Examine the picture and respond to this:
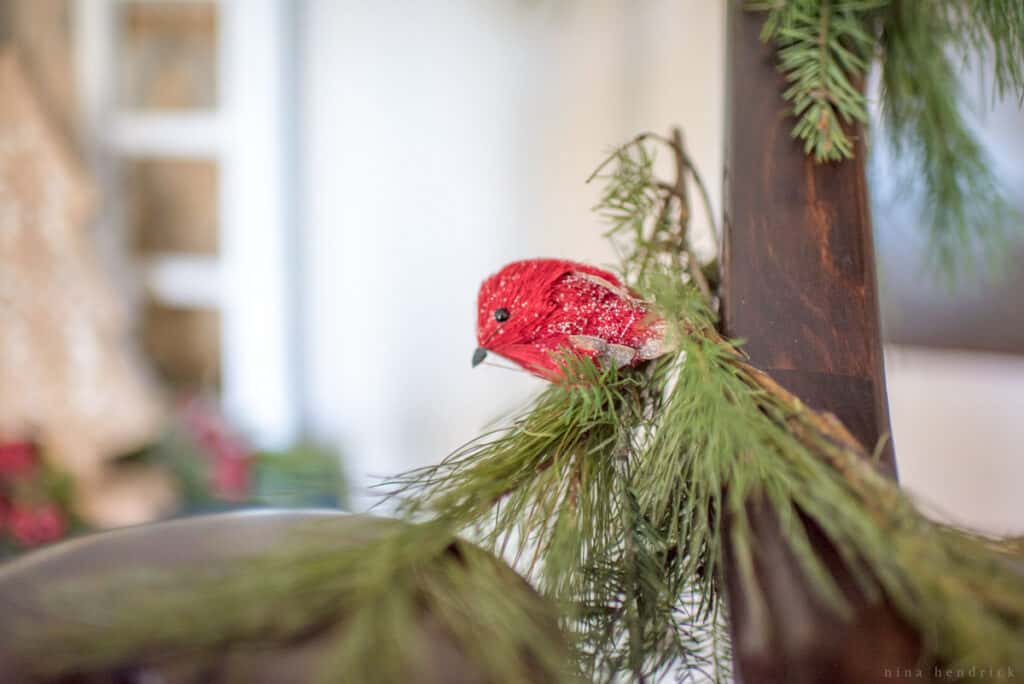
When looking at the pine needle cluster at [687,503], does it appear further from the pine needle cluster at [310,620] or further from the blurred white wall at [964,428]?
the blurred white wall at [964,428]

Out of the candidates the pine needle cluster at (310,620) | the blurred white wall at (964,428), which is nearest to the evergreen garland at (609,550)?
the pine needle cluster at (310,620)

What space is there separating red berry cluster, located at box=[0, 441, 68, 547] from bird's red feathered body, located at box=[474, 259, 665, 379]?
97 cm

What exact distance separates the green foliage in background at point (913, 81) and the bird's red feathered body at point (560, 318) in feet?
0.24

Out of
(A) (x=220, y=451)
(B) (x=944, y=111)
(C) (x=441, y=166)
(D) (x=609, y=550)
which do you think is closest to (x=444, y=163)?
(C) (x=441, y=166)

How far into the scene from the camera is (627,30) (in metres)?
0.95

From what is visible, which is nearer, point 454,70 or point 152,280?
point 454,70

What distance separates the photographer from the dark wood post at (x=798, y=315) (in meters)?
0.15

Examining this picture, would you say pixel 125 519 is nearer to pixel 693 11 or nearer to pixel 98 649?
pixel 693 11

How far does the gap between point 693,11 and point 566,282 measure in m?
0.74

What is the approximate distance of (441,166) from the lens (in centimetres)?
110

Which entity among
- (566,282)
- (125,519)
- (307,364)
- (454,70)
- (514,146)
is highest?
(454,70)

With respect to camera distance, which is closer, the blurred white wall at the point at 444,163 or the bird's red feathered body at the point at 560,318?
the bird's red feathered body at the point at 560,318

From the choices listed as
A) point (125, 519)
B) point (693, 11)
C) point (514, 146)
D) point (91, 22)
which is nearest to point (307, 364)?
point (125, 519)

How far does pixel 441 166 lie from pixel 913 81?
0.83 meters
